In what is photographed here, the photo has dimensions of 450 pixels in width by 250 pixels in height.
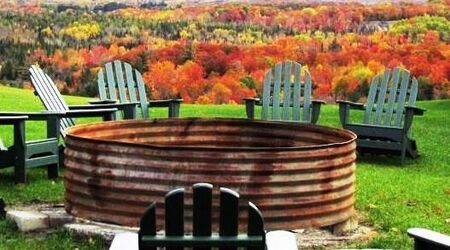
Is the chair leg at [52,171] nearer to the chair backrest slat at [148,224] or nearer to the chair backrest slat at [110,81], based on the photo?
the chair backrest slat at [110,81]

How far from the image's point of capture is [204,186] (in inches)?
84.9

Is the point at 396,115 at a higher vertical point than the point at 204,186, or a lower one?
lower

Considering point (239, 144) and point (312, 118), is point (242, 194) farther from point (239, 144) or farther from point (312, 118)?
point (312, 118)

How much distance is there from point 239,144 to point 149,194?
6.41ft

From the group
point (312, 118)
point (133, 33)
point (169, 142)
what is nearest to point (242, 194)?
point (169, 142)

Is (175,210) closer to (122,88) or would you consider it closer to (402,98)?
(122,88)

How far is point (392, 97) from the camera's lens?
9.41 m

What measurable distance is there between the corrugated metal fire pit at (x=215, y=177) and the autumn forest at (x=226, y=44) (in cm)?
1661

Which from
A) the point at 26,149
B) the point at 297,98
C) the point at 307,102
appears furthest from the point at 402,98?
the point at 26,149

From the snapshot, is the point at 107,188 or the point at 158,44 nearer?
the point at 107,188

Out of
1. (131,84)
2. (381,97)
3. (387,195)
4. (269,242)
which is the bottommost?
(387,195)

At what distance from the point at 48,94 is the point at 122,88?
→ 1.21 metres

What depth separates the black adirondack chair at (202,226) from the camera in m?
2.14

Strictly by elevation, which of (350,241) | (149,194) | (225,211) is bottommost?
(350,241)
